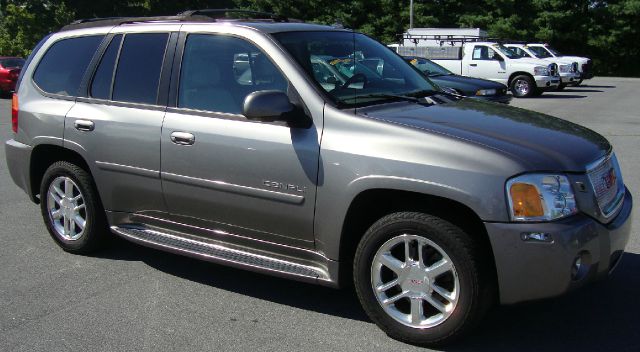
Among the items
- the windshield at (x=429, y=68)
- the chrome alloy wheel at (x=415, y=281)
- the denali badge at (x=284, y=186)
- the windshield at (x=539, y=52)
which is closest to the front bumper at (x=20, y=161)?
the denali badge at (x=284, y=186)

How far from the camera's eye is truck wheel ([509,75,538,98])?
21.8 meters

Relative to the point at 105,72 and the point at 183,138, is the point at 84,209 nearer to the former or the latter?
the point at 105,72

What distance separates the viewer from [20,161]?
548 centimetres

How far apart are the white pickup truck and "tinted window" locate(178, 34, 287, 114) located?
740 inches

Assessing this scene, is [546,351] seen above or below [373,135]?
below

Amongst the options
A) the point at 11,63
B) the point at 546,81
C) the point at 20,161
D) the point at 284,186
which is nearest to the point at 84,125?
the point at 20,161

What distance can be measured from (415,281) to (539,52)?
2228 centimetres

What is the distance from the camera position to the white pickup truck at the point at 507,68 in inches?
849

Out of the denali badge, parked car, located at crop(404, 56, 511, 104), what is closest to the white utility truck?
parked car, located at crop(404, 56, 511, 104)

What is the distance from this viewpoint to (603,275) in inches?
138

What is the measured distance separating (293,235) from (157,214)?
119cm

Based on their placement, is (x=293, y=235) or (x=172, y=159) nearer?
(x=293, y=235)

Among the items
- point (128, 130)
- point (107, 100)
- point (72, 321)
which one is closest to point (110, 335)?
point (72, 321)

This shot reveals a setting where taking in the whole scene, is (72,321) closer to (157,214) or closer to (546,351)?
(157,214)
